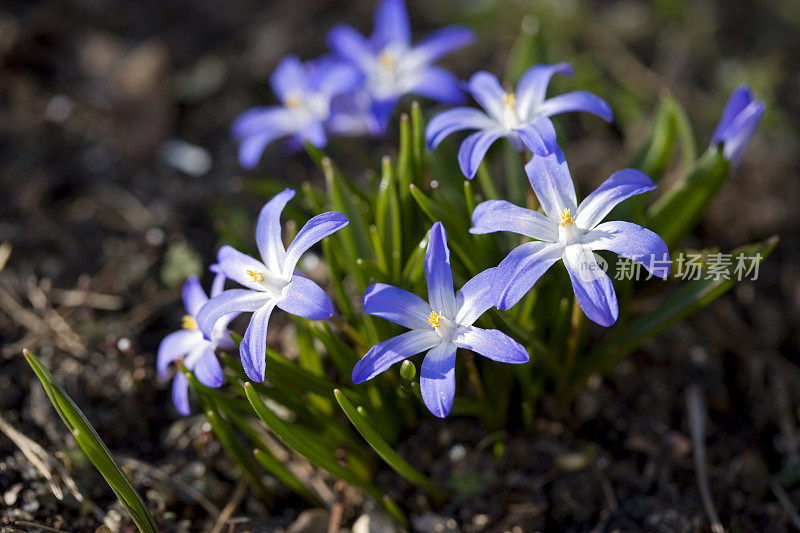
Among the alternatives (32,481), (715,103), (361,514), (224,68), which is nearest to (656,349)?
(361,514)

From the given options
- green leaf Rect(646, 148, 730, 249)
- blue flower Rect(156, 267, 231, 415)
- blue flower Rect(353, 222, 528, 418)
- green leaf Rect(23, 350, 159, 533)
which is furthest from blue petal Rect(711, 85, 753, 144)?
green leaf Rect(23, 350, 159, 533)

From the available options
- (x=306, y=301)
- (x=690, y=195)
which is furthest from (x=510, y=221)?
(x=690, y=195)

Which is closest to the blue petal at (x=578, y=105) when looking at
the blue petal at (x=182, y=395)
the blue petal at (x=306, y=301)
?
the blue petal at (x=306, y=301)

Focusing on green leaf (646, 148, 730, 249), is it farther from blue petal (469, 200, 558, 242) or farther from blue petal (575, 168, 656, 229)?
blue petal (469, 200, 558, 242)

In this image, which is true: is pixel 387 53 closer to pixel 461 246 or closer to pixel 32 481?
pixel 461 246

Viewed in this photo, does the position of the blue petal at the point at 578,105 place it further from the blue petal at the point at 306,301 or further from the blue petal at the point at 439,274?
the blue petal at the point at 306,301

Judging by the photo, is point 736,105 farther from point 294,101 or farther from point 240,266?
point 240,266
